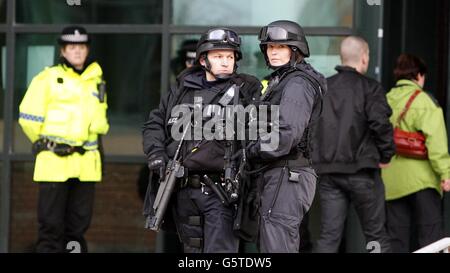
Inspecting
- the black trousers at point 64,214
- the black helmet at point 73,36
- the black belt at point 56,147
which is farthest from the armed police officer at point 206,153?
the black helmet at point 73,36

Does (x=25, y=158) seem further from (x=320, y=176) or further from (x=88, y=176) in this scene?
(x=320, y=176)

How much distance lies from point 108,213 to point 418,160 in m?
2.71

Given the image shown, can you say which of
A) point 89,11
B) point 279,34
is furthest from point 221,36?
point 89,11

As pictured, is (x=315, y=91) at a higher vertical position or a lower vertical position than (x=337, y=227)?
higher

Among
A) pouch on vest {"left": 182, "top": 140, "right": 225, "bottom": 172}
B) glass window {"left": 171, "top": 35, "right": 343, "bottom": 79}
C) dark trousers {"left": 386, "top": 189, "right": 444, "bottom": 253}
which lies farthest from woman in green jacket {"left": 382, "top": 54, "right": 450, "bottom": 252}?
pouch on vest {"left": 182, "top": 140, "right": 225, "bottom": 172}

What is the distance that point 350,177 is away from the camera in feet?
27.3

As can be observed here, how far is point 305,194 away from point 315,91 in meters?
0.63

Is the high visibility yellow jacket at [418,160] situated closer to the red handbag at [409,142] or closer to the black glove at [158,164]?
the red handbag at [409,142]

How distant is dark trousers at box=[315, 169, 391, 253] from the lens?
27.3ft

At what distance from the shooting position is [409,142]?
8.59 meters

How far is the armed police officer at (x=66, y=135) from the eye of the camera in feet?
27.7

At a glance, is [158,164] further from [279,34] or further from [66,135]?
[66,135]

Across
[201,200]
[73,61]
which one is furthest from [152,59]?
[201,200]

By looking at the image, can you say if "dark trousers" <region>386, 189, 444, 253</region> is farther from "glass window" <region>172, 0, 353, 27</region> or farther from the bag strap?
"glass window" <region>172, 0, 353, 27</region>
